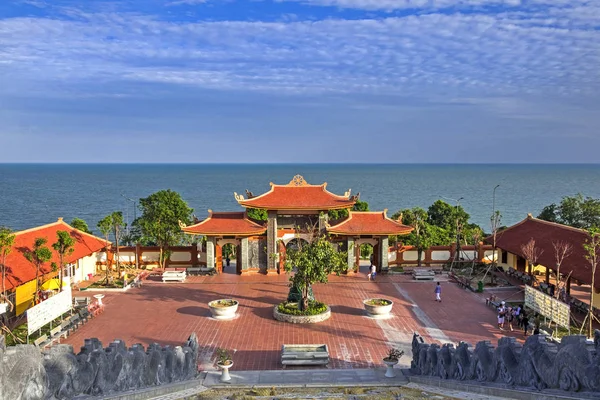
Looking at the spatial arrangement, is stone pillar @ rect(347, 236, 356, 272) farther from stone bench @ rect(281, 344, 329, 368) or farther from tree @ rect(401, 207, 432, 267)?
stone bench @ rect(281, 344, 329, 368)

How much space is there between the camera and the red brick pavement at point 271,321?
17.5 m

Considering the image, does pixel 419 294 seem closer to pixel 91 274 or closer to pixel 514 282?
pixel 514 282

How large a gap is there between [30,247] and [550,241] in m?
26.4

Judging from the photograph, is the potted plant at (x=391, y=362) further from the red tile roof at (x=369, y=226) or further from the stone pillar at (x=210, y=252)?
the stone pillar at (x=210, y=252)

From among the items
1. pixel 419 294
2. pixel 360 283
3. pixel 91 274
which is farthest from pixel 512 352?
pixel 91 274

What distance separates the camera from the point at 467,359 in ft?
40.1

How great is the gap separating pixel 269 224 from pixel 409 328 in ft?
40.9

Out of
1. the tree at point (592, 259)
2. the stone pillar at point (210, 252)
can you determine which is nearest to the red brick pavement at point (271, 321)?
the stone pillar at point (210, 252)

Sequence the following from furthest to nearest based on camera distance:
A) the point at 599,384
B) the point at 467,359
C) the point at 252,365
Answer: the point at 252,365, the point at 467,359, the point at 599,384

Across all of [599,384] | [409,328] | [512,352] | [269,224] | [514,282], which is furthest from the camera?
[269,224]

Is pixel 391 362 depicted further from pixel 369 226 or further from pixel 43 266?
pixel 43 266

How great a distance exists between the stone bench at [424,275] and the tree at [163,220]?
14563 millimetres

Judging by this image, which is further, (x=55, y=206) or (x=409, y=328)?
(x=55, y=206)

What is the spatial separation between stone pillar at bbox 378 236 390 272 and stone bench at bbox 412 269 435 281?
2126 millimetres
